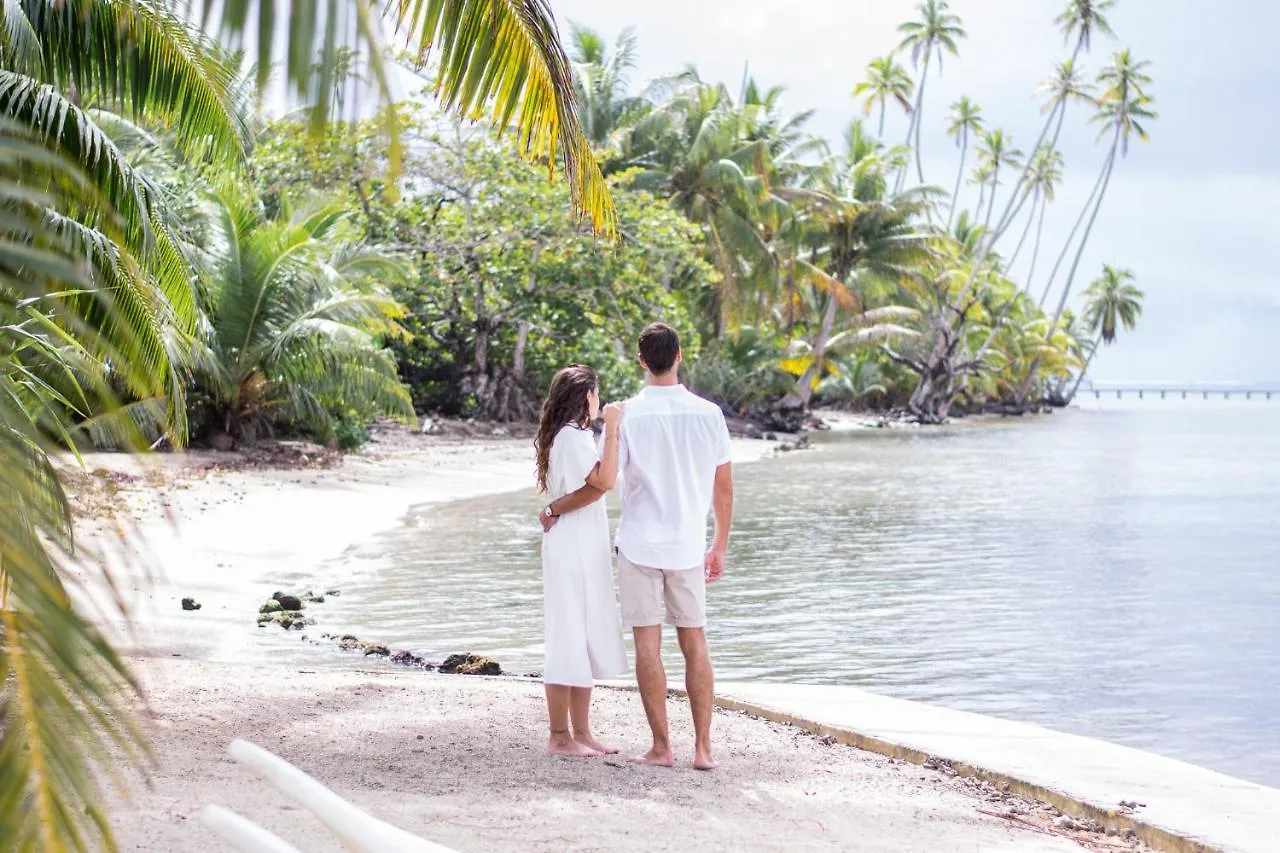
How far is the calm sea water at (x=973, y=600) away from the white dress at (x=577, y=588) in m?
3.06

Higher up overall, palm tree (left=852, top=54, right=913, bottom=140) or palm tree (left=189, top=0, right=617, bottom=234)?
palm tree (left=852, top=54, right=913, bottom=140)

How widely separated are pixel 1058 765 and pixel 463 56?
14.2 ft

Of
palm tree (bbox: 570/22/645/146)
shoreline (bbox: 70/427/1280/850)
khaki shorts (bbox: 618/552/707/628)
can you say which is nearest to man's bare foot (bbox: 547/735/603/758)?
shoreline (bbox: 70/427/1280/850)

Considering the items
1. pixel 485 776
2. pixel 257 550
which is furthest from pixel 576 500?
pixel 257 550

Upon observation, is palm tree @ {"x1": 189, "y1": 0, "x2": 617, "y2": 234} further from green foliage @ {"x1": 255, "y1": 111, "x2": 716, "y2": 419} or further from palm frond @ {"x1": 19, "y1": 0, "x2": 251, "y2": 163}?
green foliage @ {"x1": 255, "y1": 111, "x2": 716, "y2": 419}

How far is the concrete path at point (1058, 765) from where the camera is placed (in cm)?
536

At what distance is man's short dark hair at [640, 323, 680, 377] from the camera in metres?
5.64

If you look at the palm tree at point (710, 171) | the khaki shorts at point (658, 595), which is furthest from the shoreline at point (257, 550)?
the palm tree at point (710, 171)

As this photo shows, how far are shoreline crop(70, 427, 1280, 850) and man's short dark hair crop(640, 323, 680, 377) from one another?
1795mm

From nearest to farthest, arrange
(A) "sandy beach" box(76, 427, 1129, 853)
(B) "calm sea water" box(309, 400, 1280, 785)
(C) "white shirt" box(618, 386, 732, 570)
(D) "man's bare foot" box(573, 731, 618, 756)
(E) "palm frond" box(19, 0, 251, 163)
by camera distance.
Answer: (A) "sandy beach" box(76, 427, 1129, 853)
(C) "white shirt" box(618, 386, 732, 570)
(D) "man's bare foot" box(573, 731, 618, 756)
(E) "palm frond" box(19, 0, 251, 163)
(B) "calm sea water" box(309, 400, 1280, 785)

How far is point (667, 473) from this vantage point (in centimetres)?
561

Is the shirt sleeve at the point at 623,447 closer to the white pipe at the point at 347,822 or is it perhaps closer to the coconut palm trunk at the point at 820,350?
the white pipe at the point at 347,822

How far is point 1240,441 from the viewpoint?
4694 cm

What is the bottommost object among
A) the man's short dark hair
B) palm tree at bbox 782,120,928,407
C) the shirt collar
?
the shirt collar
